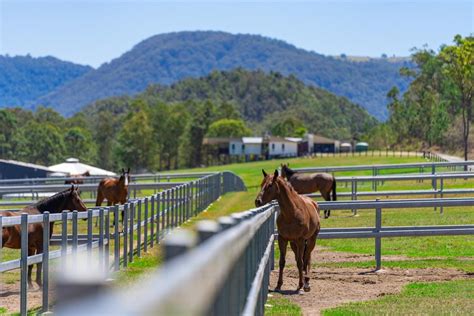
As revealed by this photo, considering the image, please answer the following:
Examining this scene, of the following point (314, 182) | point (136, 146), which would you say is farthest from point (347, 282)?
point (136, 146)

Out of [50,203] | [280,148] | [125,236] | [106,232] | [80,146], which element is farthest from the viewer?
[80,146]

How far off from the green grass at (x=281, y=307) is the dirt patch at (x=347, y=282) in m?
0.13

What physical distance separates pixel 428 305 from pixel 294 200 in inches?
109

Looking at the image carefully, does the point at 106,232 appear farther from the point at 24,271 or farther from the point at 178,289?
the point at 178,289

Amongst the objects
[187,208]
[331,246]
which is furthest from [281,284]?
[187,208]

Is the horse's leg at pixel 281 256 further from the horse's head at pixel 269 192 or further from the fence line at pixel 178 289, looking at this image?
the fence line at pixel 178 289

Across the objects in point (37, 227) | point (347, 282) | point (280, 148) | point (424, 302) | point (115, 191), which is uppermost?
point (280, 148)

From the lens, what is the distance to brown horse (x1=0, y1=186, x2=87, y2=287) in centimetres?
1373

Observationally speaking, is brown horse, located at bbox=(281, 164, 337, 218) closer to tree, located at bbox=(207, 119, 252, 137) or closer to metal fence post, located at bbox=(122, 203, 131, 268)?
metal fence post, located at bbox=(122, 203, 131, 268)

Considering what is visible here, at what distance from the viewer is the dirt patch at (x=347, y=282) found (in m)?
13.2

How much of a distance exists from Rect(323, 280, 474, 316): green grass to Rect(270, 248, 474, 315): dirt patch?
34 centimetres

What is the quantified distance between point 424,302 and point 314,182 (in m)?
20.7

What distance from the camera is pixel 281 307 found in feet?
39.5

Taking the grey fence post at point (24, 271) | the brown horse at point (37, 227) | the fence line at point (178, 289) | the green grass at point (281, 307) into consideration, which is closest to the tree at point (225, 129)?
the brown horse at point (37, 227)
